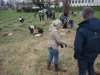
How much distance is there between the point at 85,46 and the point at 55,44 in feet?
4.13

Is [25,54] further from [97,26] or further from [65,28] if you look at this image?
[65,28]

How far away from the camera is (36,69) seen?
4.78 metres

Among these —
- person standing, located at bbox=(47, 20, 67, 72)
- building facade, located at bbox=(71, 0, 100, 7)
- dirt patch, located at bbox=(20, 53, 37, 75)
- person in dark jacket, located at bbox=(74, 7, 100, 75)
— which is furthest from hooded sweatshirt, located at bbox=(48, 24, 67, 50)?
building facade, located at bbox=(71, 0, 100, 7)

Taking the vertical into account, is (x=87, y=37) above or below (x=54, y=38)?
above

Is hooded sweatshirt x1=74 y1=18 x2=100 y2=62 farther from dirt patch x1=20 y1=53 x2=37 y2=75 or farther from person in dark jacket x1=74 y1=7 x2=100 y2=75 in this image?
dirt patch x1=20 y1=53 x2=37 y2=75

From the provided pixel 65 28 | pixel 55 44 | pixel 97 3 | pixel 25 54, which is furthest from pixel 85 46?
pixel 97 3

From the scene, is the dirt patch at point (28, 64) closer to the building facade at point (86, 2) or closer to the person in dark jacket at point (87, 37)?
the person in dark jacket at point (87, 37)

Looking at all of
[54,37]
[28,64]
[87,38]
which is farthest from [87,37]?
[28,64]

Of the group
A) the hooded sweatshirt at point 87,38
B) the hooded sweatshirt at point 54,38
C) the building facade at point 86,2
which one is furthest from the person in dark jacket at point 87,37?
the building facade at point 86,2

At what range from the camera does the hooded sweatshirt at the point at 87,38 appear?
8.83ft

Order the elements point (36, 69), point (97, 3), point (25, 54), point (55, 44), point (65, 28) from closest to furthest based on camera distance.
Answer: point (55, 44), point (36, 69), point (25, 54), point (65, 28), point (97, 3)

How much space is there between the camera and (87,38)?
2725 millimetres

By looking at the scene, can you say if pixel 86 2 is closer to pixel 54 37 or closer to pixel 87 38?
pixel 54 37

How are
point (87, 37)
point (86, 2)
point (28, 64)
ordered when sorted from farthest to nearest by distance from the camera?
point (86, 2) → point (28, 64) → point (87, 37)
